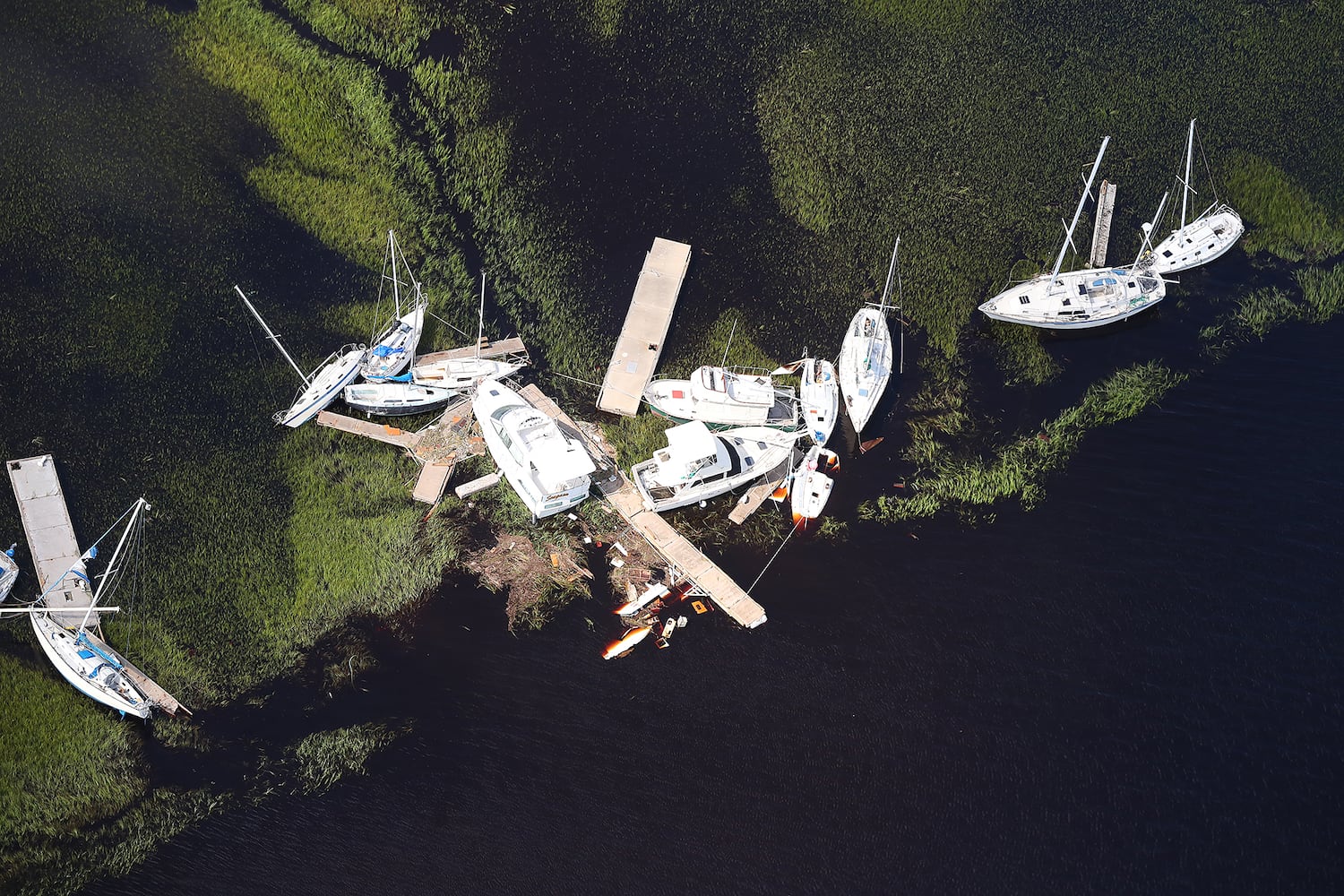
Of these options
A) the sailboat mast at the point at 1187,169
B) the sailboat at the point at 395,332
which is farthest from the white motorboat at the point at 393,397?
the sailboat mast at the point at 1187,169

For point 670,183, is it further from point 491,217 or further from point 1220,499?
point 1220,499

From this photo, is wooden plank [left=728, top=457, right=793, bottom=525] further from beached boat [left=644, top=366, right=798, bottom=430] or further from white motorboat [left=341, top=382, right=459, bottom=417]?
white motorboat [left=341, top=382, right=459, bottom=417]

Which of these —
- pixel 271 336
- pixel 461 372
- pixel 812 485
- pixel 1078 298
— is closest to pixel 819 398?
pixel 812 485

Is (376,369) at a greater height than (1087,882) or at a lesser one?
greater

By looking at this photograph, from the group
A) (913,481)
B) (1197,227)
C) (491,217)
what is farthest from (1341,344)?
(491,217)

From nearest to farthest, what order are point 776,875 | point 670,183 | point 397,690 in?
point 776,875
point 397,690
point 670,183

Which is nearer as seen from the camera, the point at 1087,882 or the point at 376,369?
the point at 1087,882

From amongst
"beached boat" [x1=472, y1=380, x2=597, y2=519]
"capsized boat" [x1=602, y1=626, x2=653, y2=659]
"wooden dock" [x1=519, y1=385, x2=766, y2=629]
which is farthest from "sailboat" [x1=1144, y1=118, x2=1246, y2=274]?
"capsized boat" [x1=602, y1=626, x2=653, y2=659]
